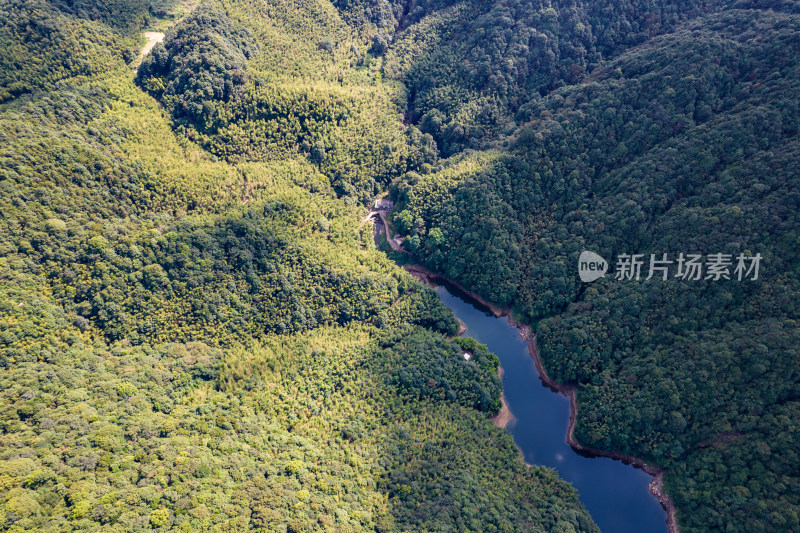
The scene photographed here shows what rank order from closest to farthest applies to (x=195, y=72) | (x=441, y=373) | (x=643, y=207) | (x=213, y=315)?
(x=213, y=315) < (x=441, y=373) < (x=643, y=207) < (x=195, y=72)

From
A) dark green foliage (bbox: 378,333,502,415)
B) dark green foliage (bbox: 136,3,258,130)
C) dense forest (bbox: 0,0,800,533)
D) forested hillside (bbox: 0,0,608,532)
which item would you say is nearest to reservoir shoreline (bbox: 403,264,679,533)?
dense forest (bbox: 0,0,800,533)

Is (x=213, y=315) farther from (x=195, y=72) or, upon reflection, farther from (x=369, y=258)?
(x=195, y=72)

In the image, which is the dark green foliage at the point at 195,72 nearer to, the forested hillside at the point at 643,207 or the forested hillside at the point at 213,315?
the forested hillside at the point at 213,315

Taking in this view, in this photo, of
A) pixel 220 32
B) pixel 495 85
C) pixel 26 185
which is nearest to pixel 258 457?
pixel 26 185

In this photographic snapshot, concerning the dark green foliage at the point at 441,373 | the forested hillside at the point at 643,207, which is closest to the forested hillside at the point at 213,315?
the dark green foliage at the point at 441,373

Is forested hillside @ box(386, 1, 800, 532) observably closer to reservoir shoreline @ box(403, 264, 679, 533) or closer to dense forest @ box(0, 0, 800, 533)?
dense forest @ box(0, 0, 800, 533)

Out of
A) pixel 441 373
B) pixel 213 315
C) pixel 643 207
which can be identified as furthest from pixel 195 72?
pixel 643 207

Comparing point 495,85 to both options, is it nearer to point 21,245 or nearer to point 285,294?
point 285,294
